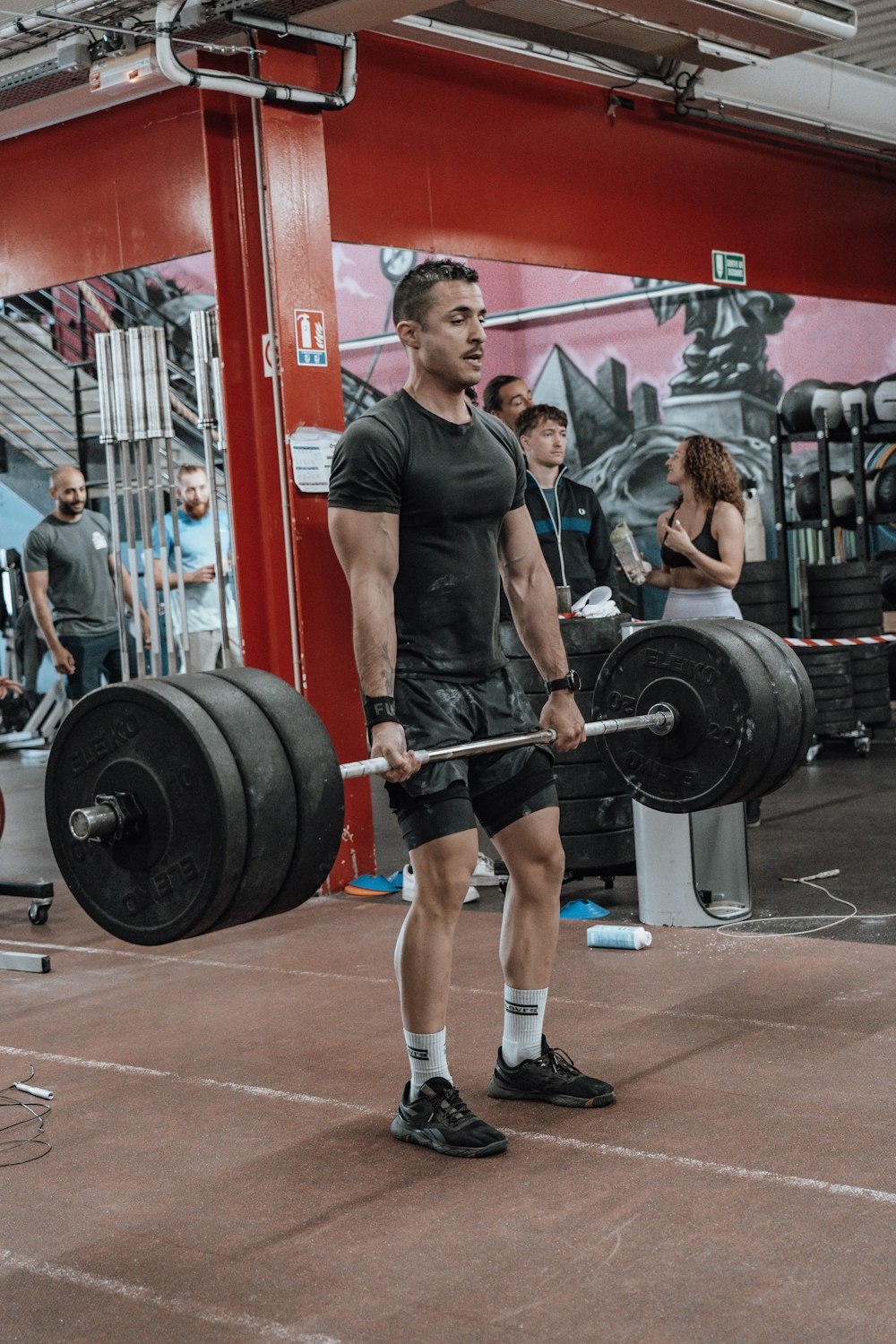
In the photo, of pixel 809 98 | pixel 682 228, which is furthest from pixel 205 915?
pixel 809 98

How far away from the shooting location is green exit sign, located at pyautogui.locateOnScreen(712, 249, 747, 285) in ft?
22.1

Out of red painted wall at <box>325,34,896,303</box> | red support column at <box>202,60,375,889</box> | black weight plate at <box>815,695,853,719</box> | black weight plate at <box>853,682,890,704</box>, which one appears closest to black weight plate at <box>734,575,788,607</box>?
black weight plate at <box>815,695,853,719</box>

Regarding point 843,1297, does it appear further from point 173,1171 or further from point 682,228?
point 682,228

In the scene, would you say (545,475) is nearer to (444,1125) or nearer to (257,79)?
(257,79)

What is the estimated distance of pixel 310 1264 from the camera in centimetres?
215

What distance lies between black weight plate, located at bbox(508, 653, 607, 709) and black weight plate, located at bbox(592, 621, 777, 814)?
107 cm

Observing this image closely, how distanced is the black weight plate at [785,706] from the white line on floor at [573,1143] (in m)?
0.87

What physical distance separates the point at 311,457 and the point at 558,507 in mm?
798

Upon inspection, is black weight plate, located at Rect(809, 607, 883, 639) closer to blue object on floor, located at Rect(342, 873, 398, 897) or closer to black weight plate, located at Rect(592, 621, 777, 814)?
blue object on floor, located at Rect(342, 873, 398, 897)

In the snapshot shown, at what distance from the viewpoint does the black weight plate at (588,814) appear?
4.39 m

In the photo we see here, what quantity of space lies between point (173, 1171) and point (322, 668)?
8.09 feet

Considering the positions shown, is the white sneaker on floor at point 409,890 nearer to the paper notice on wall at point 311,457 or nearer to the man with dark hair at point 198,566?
the paper notice on wall at point 311,457

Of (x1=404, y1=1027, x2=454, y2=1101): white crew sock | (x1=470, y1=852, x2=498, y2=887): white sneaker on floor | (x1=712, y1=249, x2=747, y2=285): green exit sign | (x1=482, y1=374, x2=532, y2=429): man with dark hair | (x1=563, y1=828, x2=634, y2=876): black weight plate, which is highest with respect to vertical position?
(x1=712, y1=249, x2=747, y2=285): green exit sign

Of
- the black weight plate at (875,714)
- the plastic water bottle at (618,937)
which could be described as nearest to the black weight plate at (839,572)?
the black weight plate at (875,714)
